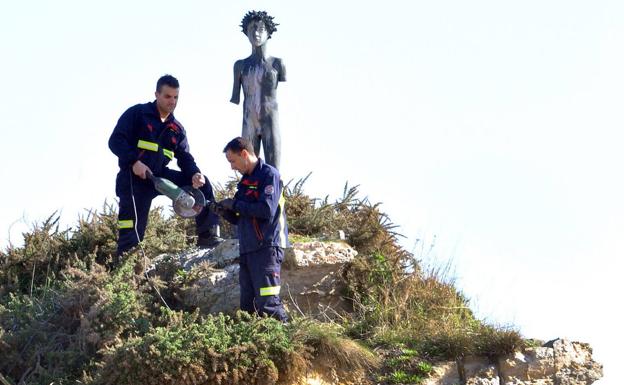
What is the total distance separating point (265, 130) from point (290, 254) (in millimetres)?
1678

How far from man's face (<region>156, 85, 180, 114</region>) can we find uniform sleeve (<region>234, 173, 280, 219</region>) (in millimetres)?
1699

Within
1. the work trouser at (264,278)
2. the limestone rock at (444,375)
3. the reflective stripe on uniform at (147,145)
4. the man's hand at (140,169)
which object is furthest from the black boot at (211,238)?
Answer: the limestone rock at (444,375)

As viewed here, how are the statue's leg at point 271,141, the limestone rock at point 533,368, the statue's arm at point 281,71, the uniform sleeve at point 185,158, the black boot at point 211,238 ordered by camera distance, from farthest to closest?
1. the statue's arm at point 281,71
2. the statue's leg at point 271,141
3. the black boot at point 211,238
4. the uniform sleeve at point 185,158
5. the limestone rock at point 533,368

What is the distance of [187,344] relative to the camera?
8227 mm

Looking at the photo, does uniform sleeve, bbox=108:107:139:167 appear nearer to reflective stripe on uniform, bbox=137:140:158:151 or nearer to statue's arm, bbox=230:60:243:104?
reflective stripe on uniform, bbox=137:140:158:151

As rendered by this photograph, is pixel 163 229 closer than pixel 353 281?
No

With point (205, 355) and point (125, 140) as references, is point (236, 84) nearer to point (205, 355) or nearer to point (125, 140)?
point (125, 140)

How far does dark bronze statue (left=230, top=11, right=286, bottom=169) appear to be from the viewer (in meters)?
11.2

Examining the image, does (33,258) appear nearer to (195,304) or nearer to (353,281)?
(195,304)

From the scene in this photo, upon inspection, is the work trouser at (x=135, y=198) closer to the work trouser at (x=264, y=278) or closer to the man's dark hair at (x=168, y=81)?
the man's dark hair at (x=168, y=81)

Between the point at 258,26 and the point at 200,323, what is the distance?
146 inches

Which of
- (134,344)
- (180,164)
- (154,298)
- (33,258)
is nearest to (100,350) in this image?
(134,344)

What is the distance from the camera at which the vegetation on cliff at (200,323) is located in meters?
8.24

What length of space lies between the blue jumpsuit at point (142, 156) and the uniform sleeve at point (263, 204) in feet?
4.80
